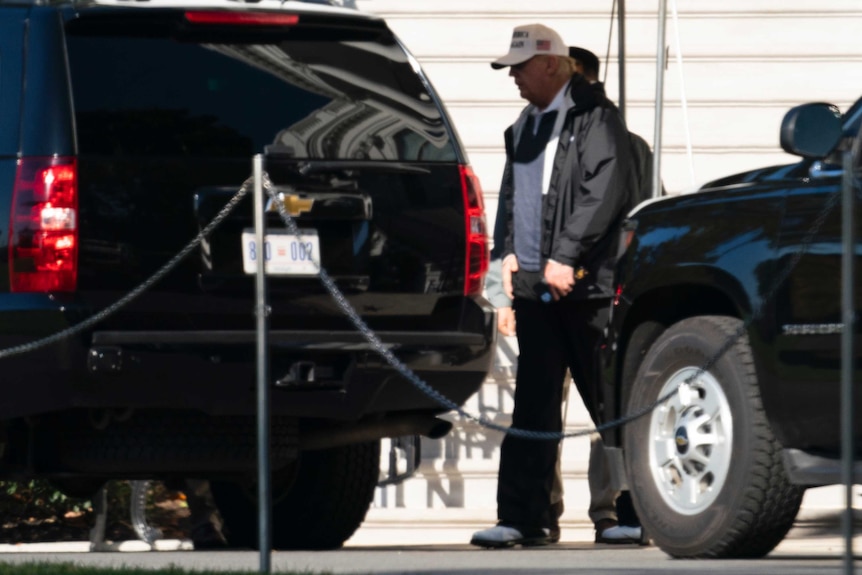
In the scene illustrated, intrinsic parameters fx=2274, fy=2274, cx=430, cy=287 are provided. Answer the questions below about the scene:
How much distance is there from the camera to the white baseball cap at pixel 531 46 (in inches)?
348

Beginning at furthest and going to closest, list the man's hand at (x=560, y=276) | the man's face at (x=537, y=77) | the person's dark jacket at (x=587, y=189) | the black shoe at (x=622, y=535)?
the black shoe at (x=622, y=535) → the man's face at (x=537, y=77) → the person's dark jacket at (x=587, y=189) → the man's hand at (x=560, y=276)

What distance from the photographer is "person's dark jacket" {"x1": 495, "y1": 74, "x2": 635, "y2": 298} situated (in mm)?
8492

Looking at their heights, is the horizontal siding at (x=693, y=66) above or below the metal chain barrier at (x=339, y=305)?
above

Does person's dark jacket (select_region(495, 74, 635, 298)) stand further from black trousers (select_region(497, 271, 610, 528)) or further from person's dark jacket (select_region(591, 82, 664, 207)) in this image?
person's dark jacket (select_region(591, 82, 664, 207))

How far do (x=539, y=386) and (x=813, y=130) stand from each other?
2.33 meters

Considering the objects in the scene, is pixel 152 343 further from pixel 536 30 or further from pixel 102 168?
pixel 536 30

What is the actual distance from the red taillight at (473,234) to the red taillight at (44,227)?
140 centimetres

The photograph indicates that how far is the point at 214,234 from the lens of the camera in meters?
7.23

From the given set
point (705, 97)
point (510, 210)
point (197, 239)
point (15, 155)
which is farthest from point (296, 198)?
point (705, 97)

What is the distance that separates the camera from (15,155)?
23.1 feet

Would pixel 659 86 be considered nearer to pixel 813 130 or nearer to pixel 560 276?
pixel 560 276

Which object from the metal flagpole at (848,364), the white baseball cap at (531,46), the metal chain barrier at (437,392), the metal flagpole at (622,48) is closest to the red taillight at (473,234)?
the metal chain barrier at (437,392)

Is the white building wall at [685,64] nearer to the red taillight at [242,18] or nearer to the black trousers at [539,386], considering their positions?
the black trousers at [539,386]

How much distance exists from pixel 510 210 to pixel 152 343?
2157mm
